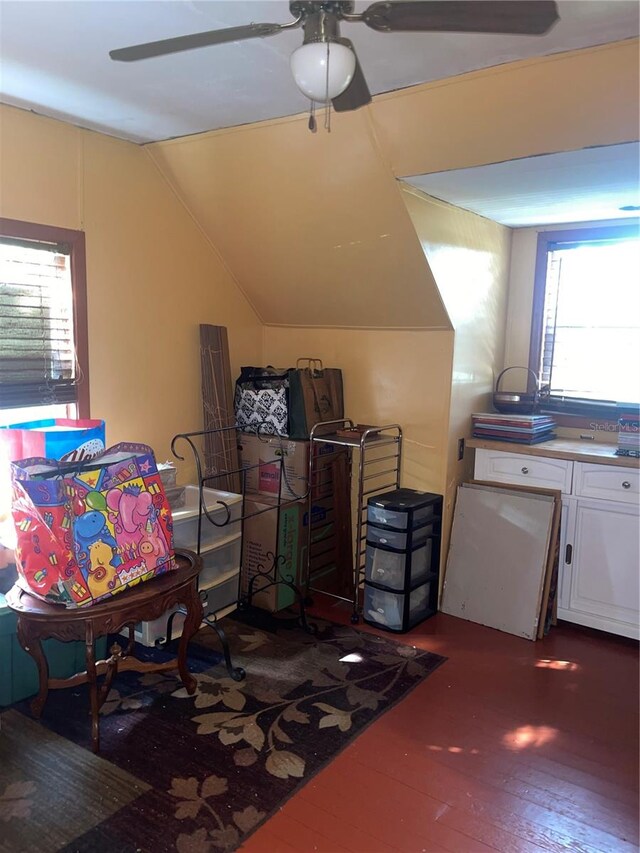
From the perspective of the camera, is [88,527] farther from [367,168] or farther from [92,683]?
[367,168]

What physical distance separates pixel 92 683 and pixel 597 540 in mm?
2383

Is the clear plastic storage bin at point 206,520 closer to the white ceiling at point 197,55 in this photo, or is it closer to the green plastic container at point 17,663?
the green plastic container at point 17,663

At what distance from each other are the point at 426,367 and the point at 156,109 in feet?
5.90

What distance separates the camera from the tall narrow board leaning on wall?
10.5 feet

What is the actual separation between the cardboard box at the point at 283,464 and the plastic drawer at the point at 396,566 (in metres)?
0.50

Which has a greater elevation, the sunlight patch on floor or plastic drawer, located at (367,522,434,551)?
plastic drawer, located at (367,522,434,551)

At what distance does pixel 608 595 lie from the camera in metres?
3.16

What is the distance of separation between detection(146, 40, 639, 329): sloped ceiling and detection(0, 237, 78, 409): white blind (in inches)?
33.2

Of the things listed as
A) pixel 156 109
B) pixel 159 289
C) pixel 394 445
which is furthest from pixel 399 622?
pixel 156 109

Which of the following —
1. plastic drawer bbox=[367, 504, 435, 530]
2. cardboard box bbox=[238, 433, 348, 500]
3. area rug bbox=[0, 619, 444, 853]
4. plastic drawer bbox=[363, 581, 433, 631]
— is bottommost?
area rug bbox=[0, 619, 444, 853]

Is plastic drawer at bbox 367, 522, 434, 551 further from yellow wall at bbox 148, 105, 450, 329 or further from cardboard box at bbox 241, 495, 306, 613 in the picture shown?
yellow wall at bbox 148, 105, 450, 329

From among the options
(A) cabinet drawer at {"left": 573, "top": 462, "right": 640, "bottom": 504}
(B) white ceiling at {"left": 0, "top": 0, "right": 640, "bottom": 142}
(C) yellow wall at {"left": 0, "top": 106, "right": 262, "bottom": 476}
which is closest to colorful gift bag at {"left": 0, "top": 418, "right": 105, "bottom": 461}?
(C) yellow wall at {"left": 0, "top": 106, "right": 262, "bottom": 476}

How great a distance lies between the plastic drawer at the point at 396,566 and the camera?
3.21m

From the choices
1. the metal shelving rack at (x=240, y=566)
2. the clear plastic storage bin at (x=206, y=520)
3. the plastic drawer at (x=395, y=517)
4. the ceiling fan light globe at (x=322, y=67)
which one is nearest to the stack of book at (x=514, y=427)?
the plastic drawer at (x=395, y=517)
